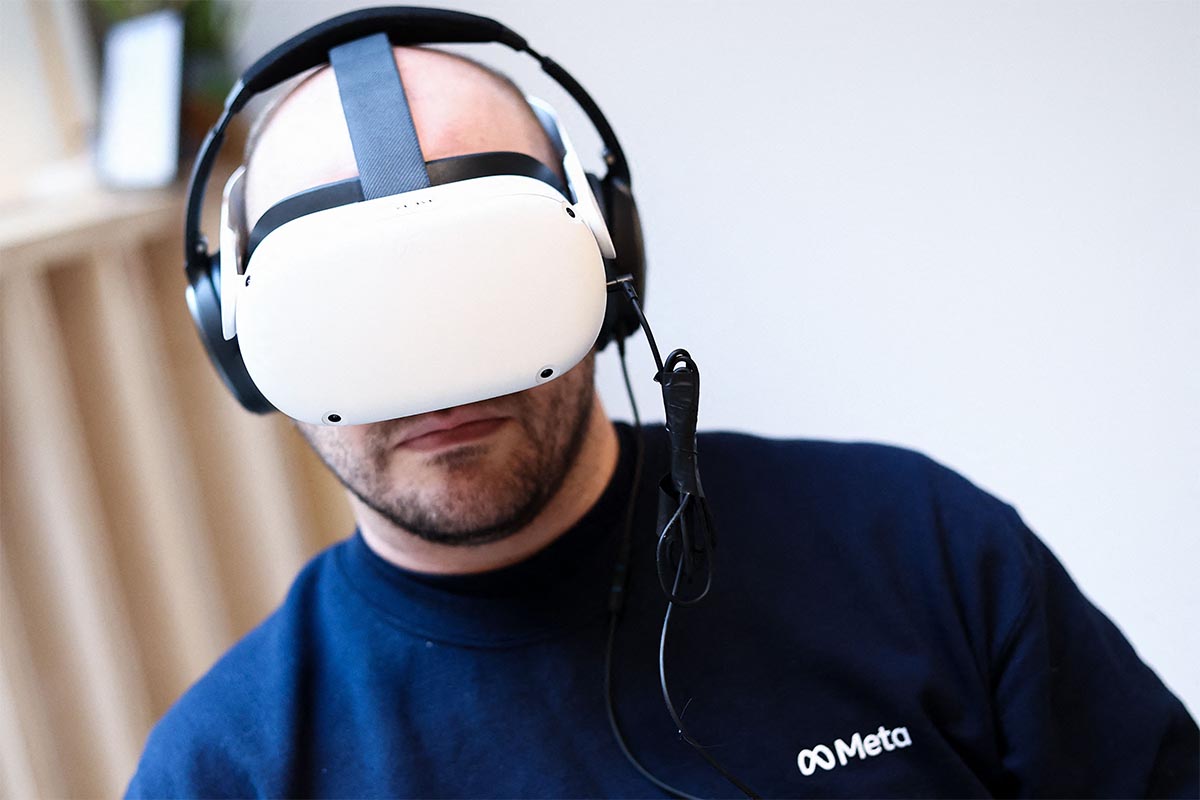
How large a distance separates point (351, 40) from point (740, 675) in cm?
54

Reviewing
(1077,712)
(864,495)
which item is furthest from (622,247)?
(1077,712)

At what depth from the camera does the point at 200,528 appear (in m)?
1.59

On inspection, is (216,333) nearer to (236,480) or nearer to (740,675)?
(740,675)

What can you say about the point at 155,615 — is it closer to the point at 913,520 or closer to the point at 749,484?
the point at 749,484

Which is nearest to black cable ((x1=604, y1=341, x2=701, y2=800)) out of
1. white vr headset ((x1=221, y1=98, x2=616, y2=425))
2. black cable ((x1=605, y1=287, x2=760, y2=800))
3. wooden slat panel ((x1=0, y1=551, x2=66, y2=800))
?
black cable ((x1=605, y1=287, x2=760, y2=800))

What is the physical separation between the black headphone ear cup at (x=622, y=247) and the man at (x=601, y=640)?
4 centimetres

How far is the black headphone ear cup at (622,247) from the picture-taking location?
2.88ft

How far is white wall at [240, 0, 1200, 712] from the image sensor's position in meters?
0.97

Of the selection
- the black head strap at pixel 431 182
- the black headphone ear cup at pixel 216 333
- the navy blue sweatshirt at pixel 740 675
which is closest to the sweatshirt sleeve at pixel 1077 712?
the navy blue sweatshirt at pixel 740 675

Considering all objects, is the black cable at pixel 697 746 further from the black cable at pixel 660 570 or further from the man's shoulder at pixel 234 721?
the man's shoulder at pixel 234 721

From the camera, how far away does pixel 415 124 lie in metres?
0.81

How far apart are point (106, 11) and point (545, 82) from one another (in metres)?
0.69

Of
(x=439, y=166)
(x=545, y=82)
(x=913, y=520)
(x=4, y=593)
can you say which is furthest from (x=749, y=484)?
(x=4, y=593)

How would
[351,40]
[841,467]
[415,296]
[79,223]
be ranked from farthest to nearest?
[79,223], [841,467], [351,40], [415,296]
